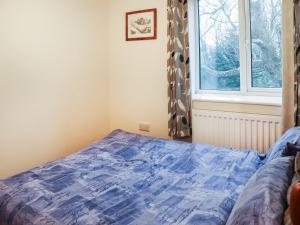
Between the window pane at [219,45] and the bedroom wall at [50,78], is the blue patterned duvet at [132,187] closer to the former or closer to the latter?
the bedroom wall at [50,78]

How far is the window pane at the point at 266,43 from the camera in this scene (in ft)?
8.44

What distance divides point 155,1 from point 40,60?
1300 millimetres

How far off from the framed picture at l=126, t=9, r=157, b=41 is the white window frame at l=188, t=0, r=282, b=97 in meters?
0.40

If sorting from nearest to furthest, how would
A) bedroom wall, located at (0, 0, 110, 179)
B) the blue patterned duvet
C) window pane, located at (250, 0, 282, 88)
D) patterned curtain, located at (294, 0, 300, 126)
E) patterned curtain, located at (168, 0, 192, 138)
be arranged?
the blue patterned duvet, patterned curtain, located at (294, 0, 300, 126), bedroom wall, located at (0, 0, 110, 179), window pane, located at (250, 0, 282, 88), patterned curtain, located at (168, 0, 192, 138)

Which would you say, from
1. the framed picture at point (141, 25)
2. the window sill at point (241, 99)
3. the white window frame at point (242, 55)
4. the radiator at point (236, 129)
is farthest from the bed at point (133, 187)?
the framed picture at point (141, 25)

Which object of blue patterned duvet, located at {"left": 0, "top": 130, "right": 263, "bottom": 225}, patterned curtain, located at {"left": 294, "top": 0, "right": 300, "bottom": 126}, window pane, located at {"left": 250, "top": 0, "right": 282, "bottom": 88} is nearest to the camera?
blue patterned duvet, located at {"left": 0, "top": 130, "right": 263, "bottom": 225}

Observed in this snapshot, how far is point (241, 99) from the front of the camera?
8.63 ft

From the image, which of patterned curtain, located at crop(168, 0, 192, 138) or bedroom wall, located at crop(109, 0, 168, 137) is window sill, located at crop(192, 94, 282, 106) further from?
bedroom wall, located at crop(109, 0, 168, 137)

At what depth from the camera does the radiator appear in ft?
8.09

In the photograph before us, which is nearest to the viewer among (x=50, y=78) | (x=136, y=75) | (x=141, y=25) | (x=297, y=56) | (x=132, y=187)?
(x=132, y=187)

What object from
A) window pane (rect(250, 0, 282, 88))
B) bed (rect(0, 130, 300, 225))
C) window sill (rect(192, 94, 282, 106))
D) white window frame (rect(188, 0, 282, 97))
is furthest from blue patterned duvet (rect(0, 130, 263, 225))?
window pane (rect(250, 0, 282, 88))

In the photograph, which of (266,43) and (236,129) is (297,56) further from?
(236,129)

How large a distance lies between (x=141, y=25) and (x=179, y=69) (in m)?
0.70

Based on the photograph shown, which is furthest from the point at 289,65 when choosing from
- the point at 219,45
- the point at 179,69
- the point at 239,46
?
the point at 179,69
